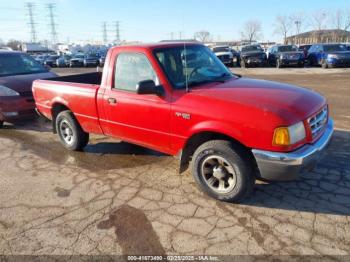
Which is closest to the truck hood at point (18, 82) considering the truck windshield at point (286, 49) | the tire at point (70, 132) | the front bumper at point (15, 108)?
the front bumper at point (15, 108)

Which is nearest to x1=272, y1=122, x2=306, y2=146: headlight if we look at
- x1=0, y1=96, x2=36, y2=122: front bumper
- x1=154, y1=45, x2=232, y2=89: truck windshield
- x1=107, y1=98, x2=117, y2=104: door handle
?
x1=154, y1=45, x2=232, y2=89: truck windshield

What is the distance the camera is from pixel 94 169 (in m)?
5.01

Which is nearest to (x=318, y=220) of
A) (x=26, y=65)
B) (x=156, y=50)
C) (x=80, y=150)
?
(x=156, y=50)

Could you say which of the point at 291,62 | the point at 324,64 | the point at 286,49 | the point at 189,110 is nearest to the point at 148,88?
the point at 189,110

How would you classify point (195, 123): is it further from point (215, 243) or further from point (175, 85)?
point (215, 243)

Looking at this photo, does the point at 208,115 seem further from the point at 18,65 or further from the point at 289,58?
the point at 289,58

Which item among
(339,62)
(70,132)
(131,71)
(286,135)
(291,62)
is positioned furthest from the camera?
(291,62)

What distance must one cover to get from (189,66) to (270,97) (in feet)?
4.09

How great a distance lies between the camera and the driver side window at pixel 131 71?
4.22 m

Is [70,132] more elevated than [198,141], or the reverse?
[198,141]

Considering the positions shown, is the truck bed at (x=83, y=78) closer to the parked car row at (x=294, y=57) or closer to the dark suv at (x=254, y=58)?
the parked car row at (x=294, y=57)

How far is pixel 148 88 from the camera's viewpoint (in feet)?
12.5

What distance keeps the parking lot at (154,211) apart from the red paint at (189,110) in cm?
62

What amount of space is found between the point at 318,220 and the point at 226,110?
5.06ft
